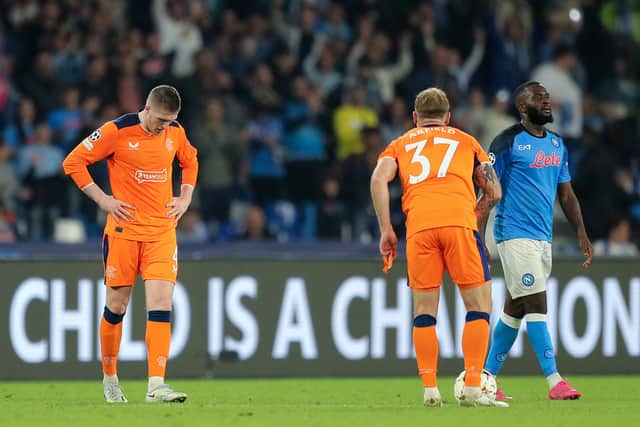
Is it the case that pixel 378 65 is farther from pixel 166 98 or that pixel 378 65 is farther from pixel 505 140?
pixel 166 98

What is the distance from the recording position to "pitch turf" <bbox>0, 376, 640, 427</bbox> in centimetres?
884

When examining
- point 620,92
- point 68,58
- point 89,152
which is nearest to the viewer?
point 89,152

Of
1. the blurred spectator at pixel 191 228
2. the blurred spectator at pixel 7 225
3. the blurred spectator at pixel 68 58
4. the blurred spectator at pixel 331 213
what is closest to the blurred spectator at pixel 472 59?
the blurred spectator at pixel 331 213

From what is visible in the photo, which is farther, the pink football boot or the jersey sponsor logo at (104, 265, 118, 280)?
the pink football boot

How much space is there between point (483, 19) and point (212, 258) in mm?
8312

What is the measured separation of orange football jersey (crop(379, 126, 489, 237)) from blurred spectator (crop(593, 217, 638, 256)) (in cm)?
700

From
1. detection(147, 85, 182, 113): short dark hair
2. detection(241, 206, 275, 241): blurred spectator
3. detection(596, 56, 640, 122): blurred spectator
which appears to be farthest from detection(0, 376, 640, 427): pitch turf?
detection(596, 56, 640, 122): blurred spectator

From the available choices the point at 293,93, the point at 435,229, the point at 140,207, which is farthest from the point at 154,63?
the point at 435,229

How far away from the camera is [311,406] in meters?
10.3

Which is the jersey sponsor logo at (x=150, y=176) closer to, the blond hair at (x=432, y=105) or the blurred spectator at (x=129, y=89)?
the blond hair at (x=432, y=105)

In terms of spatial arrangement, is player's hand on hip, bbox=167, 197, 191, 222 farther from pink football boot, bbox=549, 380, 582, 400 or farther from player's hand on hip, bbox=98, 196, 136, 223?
pink football boot, bbox=549, 380, 582, 400

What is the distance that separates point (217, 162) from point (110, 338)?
270 inches

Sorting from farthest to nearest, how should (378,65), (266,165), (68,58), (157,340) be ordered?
(378,65) → (68,58) → (266,165) → (157,340)

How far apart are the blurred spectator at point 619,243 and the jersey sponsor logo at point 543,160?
5.73 m
